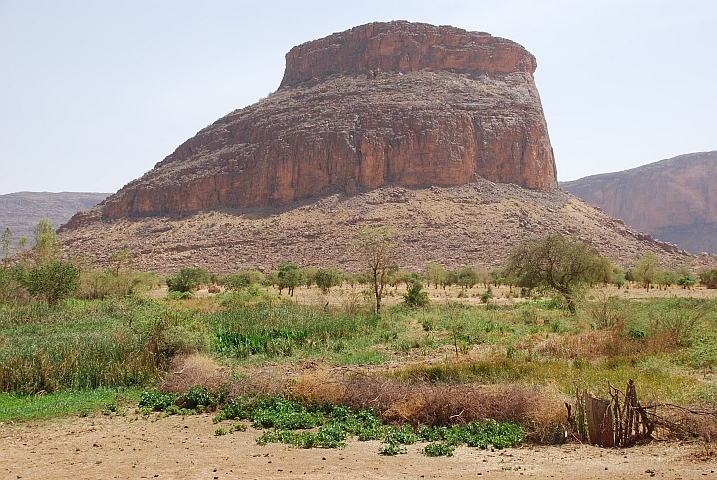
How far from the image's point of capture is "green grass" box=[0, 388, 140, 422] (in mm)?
9703

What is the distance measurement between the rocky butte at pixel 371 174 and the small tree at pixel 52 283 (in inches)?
1574

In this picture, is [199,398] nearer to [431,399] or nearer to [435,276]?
[431,399]

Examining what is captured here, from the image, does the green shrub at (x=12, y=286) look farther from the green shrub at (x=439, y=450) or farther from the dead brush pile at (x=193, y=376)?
the green shrub at (x=439, y=450)

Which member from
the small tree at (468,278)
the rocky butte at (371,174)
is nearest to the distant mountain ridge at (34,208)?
the rocky butte at (371,174)

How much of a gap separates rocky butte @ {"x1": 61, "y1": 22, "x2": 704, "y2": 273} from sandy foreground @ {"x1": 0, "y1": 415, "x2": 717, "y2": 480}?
180ft

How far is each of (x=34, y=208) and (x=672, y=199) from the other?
184m

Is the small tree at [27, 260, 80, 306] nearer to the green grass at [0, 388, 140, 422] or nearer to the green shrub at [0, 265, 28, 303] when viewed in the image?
the green shrub at [0, 265, 28, 303]

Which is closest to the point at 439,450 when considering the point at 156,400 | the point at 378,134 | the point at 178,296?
the point at 156,400

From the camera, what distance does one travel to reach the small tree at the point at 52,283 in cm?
2425

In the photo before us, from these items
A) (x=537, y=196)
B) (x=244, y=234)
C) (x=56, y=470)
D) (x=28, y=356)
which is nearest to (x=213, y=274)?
(x=244, y=234)

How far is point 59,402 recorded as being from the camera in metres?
10.4

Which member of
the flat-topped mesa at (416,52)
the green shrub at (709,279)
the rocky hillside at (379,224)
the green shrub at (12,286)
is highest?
the flat-topped mesa at (416,52)

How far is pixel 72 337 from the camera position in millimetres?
14672

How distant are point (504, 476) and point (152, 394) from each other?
7.04 metres
